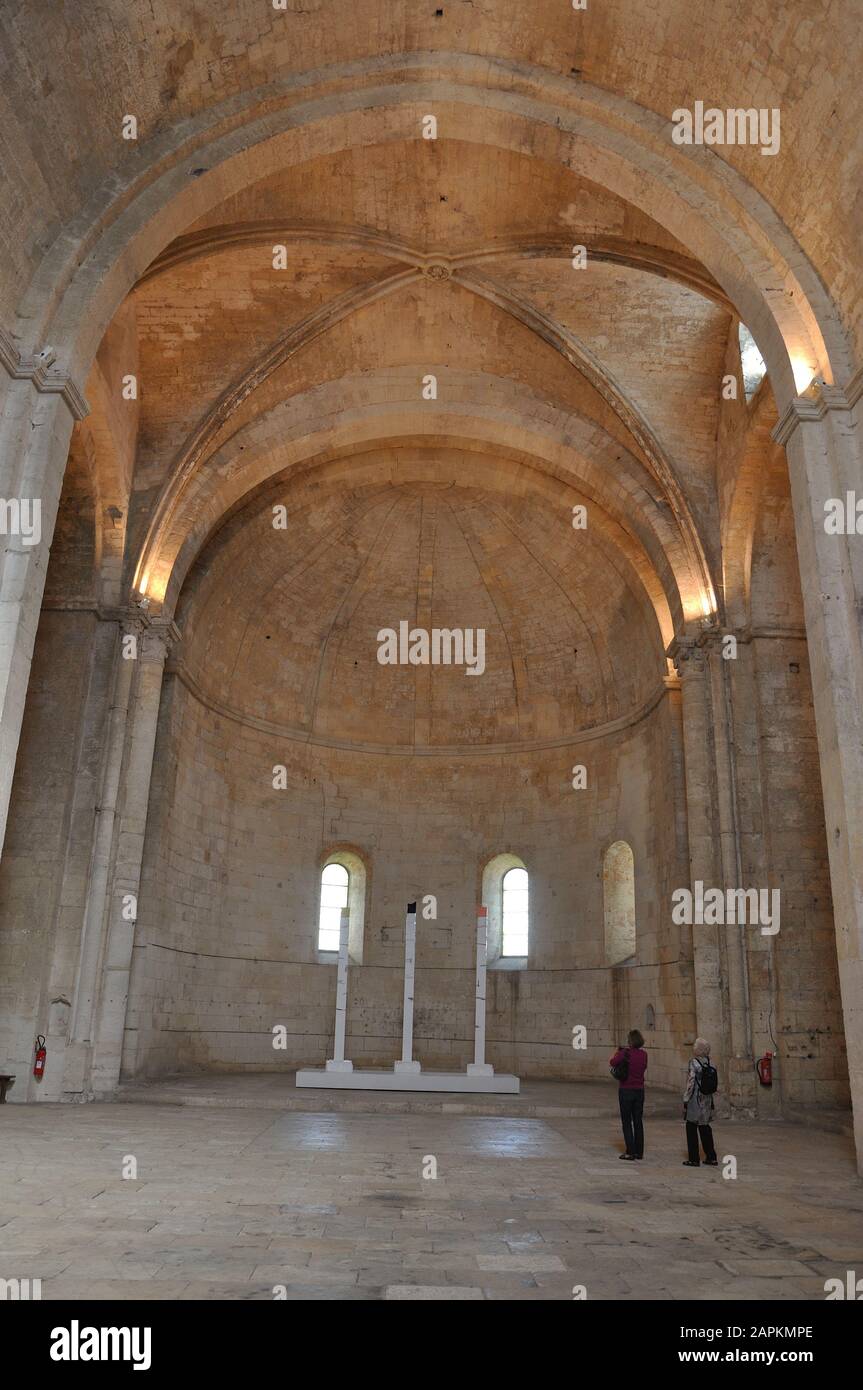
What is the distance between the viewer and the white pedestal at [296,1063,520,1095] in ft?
56.8

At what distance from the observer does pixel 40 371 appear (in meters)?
11.3

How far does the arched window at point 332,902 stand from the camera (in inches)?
936

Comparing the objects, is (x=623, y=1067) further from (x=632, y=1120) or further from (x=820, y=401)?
(x=820, y=401)

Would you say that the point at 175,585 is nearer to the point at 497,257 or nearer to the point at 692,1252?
the point at 497,257

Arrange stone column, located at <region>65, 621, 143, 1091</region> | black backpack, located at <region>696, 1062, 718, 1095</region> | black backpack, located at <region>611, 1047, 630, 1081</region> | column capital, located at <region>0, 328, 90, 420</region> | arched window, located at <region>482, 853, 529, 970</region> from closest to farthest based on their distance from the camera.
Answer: black backpack, located at <region>696, 1062, 718, 1095</region> → black backpack, located at <region>611, 1047, 630, 1081</region> → column capital, located at <region>0, 328, 90, 420</region> → stone column, located at <region>65, 621, 143, 1091</region> → arched window, located at <region>482, 853, 529, 970</region>

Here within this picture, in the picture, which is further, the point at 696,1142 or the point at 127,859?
the point at 127,859

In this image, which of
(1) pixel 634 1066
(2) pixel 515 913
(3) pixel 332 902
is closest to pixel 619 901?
(2) pixel 515 913

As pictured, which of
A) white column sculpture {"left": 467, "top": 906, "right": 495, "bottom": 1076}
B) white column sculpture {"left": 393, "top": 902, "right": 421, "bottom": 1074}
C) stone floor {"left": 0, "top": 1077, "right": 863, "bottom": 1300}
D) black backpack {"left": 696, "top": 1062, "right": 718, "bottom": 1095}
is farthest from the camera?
white column sculpture {"left": 467, "top": 906, "right": 495, "bottom": 1076}

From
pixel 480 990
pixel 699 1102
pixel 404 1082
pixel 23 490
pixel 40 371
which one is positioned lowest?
pixel 404 1082

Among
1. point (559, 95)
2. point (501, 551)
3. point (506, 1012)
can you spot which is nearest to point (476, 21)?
point (559, 95)

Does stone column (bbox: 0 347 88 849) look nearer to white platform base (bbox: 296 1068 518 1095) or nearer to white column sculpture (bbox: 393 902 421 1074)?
white platform base (bbox: 296 1068 518 1095)

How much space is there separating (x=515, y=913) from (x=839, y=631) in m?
14.7

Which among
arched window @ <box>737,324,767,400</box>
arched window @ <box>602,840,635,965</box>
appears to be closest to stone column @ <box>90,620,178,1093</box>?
arched window @ <box>602,840,635,965</box>

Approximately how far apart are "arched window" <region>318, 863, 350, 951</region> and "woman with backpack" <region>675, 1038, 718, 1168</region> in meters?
14.0
